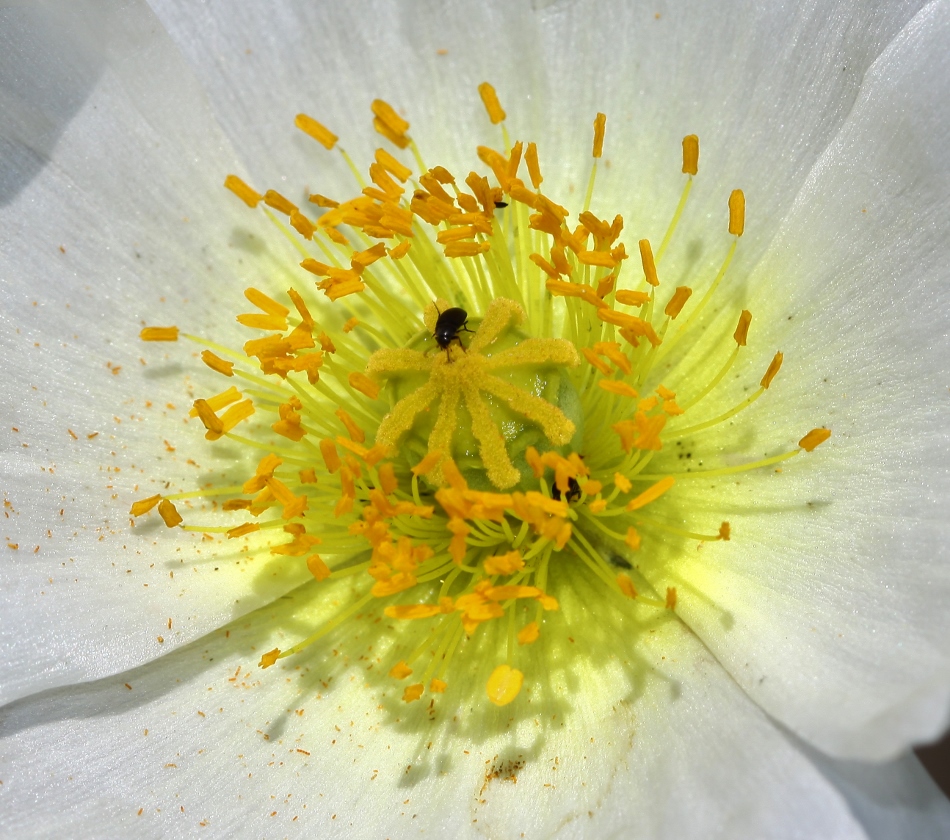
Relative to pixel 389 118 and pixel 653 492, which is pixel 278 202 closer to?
pixel 389 118

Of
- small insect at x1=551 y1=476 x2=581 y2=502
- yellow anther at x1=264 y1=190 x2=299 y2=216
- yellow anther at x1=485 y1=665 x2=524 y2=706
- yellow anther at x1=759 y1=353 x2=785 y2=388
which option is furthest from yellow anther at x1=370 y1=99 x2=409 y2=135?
yellow anther at x1=485 y1=665 x2=524 y2=706

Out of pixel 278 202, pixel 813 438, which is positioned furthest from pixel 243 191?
pixel 813 438

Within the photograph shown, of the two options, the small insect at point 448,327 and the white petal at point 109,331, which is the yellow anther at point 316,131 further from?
the small insect at point 448,327

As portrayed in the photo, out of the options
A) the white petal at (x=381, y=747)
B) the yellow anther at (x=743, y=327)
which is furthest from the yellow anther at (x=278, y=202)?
the yellow anther at (x=743, y=327)

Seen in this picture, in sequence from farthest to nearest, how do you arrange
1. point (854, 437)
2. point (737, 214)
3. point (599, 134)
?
1. point (599, 134)
2. point (737, 214)
3. point (854, 437)

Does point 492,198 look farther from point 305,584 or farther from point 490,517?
point 305,584
